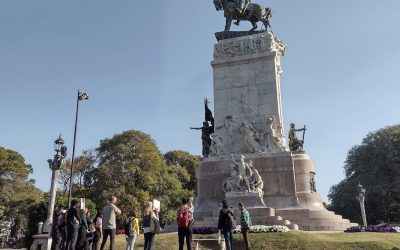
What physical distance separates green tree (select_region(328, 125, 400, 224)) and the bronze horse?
27029 millimetres

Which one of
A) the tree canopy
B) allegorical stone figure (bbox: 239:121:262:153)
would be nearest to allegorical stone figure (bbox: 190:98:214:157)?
allegorical stone figure (bbox: 239:121:262:153)

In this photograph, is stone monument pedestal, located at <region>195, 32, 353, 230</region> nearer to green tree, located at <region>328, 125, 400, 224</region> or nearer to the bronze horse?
the bronze horse

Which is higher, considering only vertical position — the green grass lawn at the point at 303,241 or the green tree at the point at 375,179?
the green tree at the point at 375,179

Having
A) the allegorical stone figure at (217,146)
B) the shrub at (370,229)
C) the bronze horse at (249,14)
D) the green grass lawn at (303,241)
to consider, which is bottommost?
the green grass lawn at (303,241)

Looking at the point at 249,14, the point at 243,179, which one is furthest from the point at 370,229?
the point at 249,14

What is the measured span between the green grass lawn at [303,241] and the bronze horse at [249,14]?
47.8ft

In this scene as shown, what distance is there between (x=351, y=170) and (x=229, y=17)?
32788 millimetres

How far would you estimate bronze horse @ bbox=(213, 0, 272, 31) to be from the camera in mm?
24656

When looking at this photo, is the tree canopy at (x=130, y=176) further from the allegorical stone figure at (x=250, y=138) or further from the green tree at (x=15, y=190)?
the allegorical stone figure at (x=250, y=138)

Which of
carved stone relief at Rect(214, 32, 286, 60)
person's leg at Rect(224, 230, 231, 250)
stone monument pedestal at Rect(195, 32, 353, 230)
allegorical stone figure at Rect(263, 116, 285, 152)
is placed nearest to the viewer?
person's leg at Rect(224, 230, 231, 250)

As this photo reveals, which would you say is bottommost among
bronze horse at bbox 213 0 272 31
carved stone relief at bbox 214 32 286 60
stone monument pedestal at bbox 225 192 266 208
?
stone monument pedestal at bbox 225 192 266 208

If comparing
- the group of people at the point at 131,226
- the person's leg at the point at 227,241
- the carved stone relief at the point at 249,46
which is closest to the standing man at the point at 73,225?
the group of people at the point at 131,226

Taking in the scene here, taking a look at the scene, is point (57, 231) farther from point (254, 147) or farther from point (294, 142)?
point (294, 142)

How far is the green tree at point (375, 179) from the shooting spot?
4222cm
